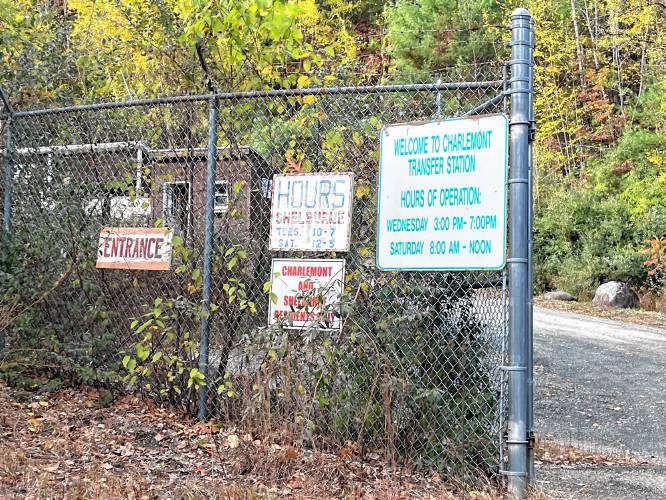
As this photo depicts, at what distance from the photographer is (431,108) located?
17.2 feet

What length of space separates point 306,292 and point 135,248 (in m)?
1.62

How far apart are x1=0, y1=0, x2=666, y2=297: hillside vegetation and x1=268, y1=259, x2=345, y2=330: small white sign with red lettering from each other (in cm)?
150

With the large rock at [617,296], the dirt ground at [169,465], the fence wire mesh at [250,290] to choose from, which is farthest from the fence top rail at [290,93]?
the large rock at [617,296]

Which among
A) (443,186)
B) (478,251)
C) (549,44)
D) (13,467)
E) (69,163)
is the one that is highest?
(549,44)

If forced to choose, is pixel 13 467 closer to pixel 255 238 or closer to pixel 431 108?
pixel 255 238

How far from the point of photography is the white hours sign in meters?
4.61

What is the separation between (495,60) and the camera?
833 inches

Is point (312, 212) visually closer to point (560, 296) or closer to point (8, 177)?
point (8, 177)

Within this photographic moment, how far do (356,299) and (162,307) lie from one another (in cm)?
151

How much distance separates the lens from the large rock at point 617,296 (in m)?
18.6

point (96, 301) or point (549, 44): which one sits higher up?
point (549, 44)

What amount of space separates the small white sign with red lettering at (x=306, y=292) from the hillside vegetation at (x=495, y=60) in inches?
58.9

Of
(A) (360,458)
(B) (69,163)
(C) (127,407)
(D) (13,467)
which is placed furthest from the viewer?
(B) (69,163)

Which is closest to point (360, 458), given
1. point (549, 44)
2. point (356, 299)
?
point (356, 299)
